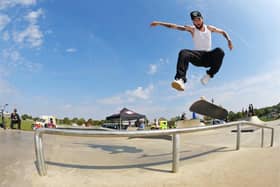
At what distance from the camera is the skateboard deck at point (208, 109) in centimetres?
557

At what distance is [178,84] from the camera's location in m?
3.95

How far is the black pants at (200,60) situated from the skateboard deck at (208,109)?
3.49 feet

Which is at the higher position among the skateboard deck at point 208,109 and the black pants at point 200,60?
the black pants at point 200,60

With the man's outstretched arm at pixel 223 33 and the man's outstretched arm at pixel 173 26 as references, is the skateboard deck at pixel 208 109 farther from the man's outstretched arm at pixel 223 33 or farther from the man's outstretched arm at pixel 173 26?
the man's outstretched arm at pixel 173 26

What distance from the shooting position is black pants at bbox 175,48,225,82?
410 centimetres

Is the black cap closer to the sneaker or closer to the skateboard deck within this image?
the sneaker

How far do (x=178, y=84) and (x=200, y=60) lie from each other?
0.78m

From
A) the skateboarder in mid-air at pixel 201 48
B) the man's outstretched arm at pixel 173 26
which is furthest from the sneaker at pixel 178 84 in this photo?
the man's outstretched arm at pixel 173 26

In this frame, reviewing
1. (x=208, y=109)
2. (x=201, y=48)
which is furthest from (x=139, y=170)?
(x=208, y=109)

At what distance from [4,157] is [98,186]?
6.70ft

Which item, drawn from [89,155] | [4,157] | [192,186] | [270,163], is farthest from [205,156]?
[4,157]

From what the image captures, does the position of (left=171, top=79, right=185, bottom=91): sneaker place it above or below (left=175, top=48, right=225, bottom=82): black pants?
below

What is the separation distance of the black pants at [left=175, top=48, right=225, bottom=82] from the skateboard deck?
1.06 m

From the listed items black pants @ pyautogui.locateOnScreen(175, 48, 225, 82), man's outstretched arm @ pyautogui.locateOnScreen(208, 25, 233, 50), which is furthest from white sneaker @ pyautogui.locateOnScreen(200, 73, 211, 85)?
man's outstretched arm @ pyautogui.locateOnScreen(208, 25, 233, 50)
